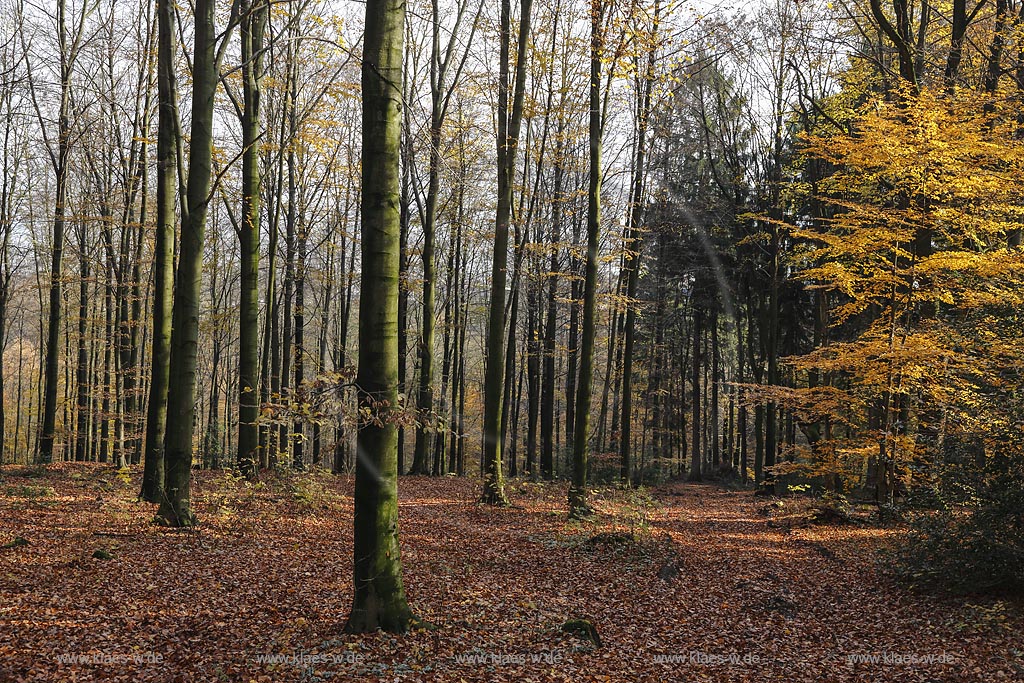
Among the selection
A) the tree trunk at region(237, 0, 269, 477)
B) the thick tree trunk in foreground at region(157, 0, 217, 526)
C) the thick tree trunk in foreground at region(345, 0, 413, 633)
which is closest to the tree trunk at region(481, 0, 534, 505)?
the tree trunk at region(237, 0, 269, 477)

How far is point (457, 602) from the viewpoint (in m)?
7.30

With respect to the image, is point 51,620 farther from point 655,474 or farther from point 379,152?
point 655,474

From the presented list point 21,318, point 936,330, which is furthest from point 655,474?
point 21,318

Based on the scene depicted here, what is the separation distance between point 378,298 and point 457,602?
A: 3764mm

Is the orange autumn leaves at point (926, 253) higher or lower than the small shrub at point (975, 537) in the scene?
higher

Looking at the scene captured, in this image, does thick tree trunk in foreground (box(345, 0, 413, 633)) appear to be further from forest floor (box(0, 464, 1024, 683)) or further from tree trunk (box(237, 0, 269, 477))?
tree trunk (box(237, 0, 269, 477))

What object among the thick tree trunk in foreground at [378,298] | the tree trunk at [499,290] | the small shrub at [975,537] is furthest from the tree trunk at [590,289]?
the thick tree trunk in foreground at [378,298]

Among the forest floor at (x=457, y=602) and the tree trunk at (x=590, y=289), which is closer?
the forest floor at (x=457, y=602)

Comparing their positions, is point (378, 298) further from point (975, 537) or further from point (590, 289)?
point (590, 289)

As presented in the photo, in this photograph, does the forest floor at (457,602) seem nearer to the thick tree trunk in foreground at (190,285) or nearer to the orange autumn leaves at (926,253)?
the thick tree trunk in foreground at (190,285)

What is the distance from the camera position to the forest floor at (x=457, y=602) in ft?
17.5

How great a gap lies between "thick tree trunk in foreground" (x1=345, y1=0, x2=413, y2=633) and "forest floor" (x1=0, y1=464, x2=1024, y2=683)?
887 mm

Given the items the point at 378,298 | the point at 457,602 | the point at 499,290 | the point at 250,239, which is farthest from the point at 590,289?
the point at 378,298

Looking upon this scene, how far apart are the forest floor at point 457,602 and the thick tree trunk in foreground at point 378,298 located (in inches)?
34.9
